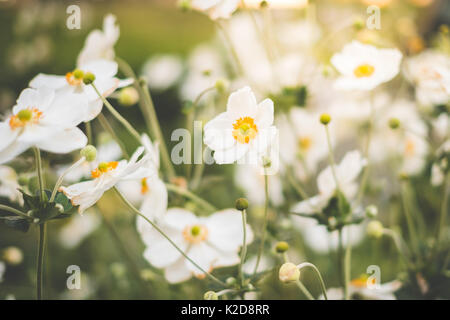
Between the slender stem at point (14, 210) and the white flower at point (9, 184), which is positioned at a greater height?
the white flower at point (9, 184)

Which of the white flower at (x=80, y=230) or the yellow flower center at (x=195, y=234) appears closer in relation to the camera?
the yellow flower center at (x=195, y=234)

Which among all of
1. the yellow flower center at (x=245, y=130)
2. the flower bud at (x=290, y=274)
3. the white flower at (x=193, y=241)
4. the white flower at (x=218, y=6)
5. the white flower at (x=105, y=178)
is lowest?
the flower bud at (x=290, y=274)

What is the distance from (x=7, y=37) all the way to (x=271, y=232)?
2288mm

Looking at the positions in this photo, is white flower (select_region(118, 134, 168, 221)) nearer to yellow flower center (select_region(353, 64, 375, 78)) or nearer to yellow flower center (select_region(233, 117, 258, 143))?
yellow flower center (select_region(233, 117, 258, 143))

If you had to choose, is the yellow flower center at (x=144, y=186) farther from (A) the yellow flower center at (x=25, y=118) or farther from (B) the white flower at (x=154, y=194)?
(A) the yellow flower center at (x=25, y=118)

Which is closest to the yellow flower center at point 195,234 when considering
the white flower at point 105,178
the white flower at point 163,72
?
the white flower at point 105,178

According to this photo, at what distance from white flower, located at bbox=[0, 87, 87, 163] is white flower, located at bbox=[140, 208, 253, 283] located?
156 millimetres

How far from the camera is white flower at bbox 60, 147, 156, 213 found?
46cm

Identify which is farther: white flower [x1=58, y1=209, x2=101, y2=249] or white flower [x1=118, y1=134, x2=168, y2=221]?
white flower [x1=58, y1=209, x2=101, y2=249]

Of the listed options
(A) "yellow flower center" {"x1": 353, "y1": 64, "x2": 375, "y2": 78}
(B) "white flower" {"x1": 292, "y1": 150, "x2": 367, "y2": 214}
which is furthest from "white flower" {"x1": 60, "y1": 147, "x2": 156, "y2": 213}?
(A) "yellow flower center" {"x1": 353, "y1": 64, "x2": 375, "y2": 78}

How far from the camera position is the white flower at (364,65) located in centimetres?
57

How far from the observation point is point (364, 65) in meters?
0.61

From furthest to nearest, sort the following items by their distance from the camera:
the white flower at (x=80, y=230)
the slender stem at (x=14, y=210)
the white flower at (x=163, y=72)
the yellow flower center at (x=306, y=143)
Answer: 1. the white flower at (x=163, y=72)
2. the white flower at (x=80, y=230)
3. the yellow flower center at (x=306, y=143)
4. the slender stem at (x=14, y=210)
